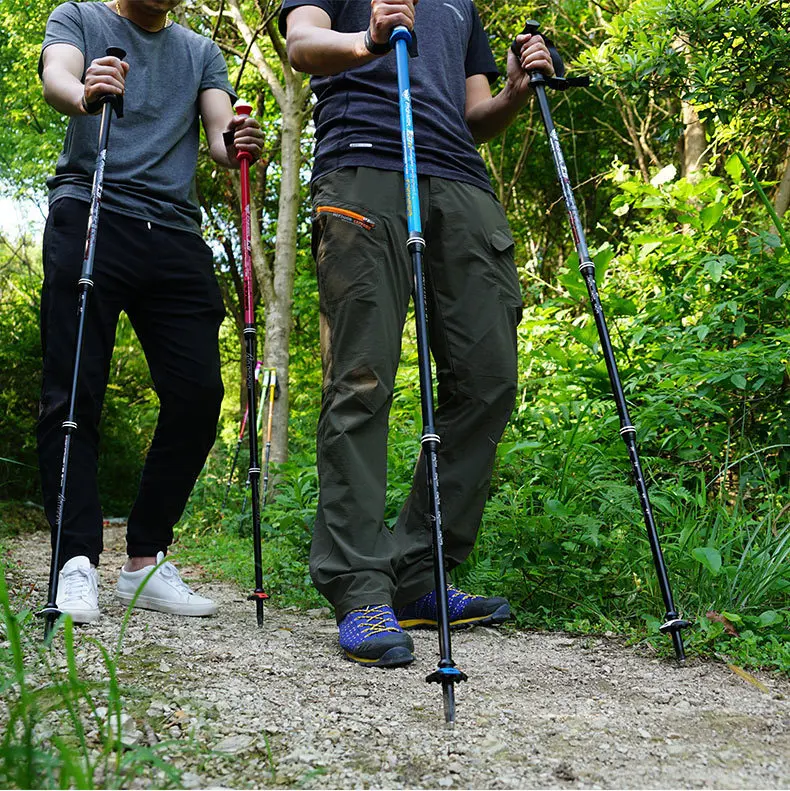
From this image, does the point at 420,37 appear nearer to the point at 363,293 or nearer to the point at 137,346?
the point at 363,293

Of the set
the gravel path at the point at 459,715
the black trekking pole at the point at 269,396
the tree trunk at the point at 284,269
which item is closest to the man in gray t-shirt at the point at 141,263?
the gravel path at the point at 459,715

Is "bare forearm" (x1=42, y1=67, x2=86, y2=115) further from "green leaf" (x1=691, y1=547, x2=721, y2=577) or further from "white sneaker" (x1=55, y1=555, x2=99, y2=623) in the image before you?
"green leaf" (x1=691, y1=547, x2=721, y2=577)

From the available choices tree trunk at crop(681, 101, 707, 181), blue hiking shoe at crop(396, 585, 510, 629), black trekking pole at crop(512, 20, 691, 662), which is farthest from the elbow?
tree trunk at crop(681, 101, 707, 181)

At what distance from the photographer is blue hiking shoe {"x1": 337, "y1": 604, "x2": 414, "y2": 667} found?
2488mm

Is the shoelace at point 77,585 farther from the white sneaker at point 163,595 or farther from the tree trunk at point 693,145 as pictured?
the tree trunk at point 693,145

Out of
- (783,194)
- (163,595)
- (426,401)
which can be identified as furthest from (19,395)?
(783,194)

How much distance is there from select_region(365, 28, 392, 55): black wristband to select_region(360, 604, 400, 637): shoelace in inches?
64.1

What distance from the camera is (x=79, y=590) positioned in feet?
9.12

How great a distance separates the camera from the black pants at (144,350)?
9.74 feet

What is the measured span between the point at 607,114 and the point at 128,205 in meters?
10.9

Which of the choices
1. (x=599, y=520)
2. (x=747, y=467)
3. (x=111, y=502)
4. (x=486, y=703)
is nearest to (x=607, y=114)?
(x=111, y=502)

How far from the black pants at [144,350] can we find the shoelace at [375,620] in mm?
954

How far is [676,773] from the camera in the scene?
166cm

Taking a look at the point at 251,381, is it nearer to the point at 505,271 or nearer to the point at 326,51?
the point at 505,271
